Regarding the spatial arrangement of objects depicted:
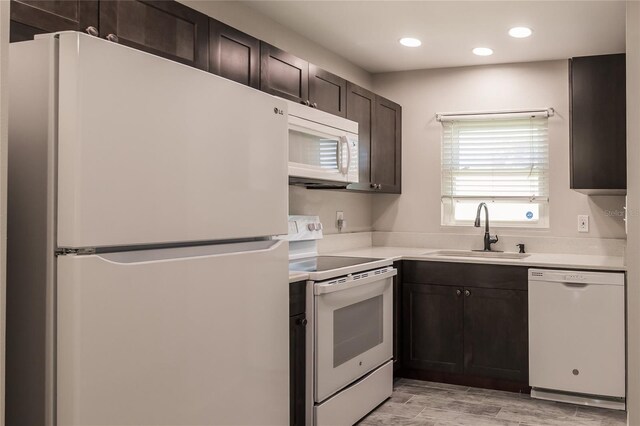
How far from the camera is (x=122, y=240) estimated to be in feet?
4.71

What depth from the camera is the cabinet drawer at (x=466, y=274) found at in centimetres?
377

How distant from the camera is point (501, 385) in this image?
12.7ft

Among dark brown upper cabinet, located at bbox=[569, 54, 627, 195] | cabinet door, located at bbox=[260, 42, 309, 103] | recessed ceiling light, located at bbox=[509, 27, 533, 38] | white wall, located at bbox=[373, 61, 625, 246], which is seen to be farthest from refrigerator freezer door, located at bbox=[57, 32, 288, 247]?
white wall, located at bbox=[373, 61, 625, 246]

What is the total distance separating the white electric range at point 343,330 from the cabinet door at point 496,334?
580 mm

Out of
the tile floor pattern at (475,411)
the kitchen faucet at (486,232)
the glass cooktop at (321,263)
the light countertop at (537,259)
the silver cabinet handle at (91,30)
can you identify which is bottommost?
the tile floor pattern at (475,411)

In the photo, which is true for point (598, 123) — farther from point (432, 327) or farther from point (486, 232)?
point (432, 327)

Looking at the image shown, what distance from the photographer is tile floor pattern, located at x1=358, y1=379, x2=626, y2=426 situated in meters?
3.32

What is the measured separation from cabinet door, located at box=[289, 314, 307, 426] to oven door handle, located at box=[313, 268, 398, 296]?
141 mm

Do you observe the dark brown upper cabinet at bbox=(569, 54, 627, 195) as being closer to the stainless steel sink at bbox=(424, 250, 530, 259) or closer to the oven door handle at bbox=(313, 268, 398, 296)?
the stainless steel sink at bbox=(424, 250, 530, 259)

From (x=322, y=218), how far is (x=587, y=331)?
179 cm

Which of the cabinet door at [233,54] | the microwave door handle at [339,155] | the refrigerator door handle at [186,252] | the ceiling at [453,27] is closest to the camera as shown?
the refrigerator door handle at [186,252]

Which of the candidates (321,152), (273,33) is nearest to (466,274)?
(321,152)

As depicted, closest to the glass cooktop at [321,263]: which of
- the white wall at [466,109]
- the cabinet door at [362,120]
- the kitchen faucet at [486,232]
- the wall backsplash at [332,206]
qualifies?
the wall backsplash at [332,206]

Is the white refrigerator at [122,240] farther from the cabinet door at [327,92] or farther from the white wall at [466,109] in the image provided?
the white wall at [466,109]
